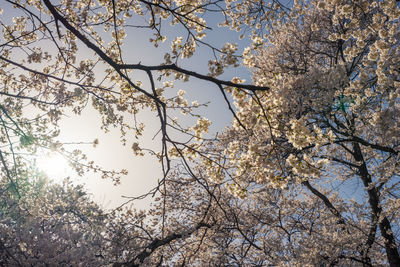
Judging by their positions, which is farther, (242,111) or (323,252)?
(323,252)

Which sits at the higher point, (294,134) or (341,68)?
(341,68)

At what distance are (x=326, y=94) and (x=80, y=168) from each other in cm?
608

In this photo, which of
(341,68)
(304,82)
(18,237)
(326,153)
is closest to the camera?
(341,68)

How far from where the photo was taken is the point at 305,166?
3.50 metres

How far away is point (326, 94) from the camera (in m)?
6.08

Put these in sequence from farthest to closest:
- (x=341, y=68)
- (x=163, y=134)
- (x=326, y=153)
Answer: (x=326, y=153), (x=341, y=68), (x=163, y=134)

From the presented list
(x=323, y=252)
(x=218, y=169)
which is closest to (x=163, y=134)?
(x=218, y=169)

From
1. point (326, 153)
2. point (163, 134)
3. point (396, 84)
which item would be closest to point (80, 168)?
point (163, 134)

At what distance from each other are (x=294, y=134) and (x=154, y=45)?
2811 mm

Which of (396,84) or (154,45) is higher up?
(396,84)

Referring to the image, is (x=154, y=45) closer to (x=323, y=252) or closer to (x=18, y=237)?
(x=18, y=237)

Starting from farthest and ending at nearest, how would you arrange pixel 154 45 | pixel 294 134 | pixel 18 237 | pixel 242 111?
1. pixel 18 237
2. pixel 154 45
3. pixel 242 111
4. pixel 294 134

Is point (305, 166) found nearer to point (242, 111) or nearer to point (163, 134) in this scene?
point (242, 111)

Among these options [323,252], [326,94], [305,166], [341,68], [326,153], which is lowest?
[305,166]
